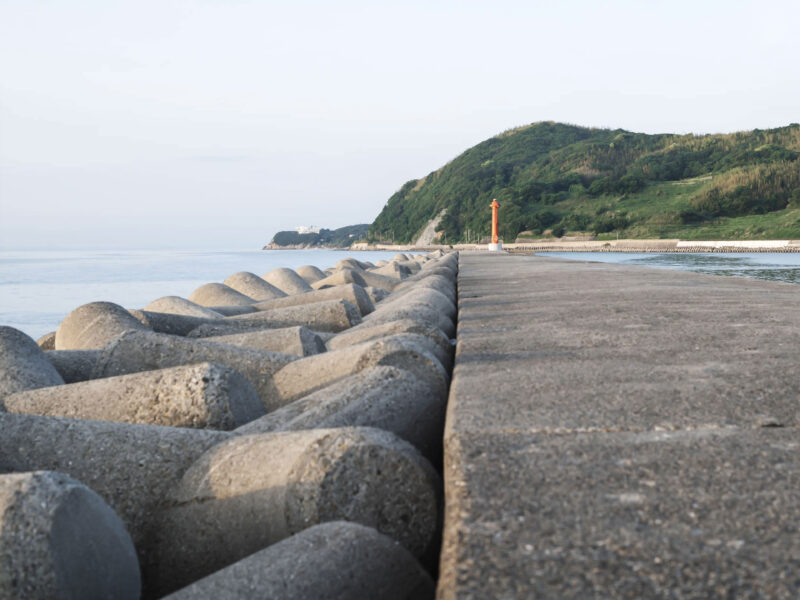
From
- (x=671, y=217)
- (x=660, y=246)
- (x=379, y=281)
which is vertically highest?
(x=671, y=217)

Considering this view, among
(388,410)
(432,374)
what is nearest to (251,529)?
(388,410)

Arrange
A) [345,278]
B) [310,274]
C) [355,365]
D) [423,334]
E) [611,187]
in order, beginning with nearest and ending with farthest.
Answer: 1. [355,365]
2. [423,334]
3. [345,278]
4. [310,274]
5. [611,187]

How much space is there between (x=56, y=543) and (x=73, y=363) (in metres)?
2.31

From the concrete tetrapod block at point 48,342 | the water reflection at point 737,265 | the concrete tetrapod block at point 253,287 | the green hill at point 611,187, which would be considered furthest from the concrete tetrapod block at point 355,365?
the green hill at point 611,187

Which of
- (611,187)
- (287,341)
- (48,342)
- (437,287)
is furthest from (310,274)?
(611,187)

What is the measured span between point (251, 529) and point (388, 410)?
0.46 metres

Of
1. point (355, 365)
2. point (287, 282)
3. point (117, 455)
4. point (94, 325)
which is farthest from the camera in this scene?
point (287, 282)

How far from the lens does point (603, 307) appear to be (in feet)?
11.2

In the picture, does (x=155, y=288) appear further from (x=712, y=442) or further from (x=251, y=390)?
(x=712, y=442)

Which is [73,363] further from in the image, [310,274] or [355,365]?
[310,274]

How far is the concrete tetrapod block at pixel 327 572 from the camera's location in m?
0.95

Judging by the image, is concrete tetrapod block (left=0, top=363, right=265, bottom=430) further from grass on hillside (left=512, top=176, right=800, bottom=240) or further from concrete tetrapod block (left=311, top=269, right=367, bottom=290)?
grass on hillside (left=512, top=176, right=800, bottom=240)

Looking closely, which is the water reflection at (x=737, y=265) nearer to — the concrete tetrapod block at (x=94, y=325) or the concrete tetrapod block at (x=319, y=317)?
the concrete tetrapod block at (x=319, y=317)

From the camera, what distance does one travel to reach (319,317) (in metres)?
4.36
